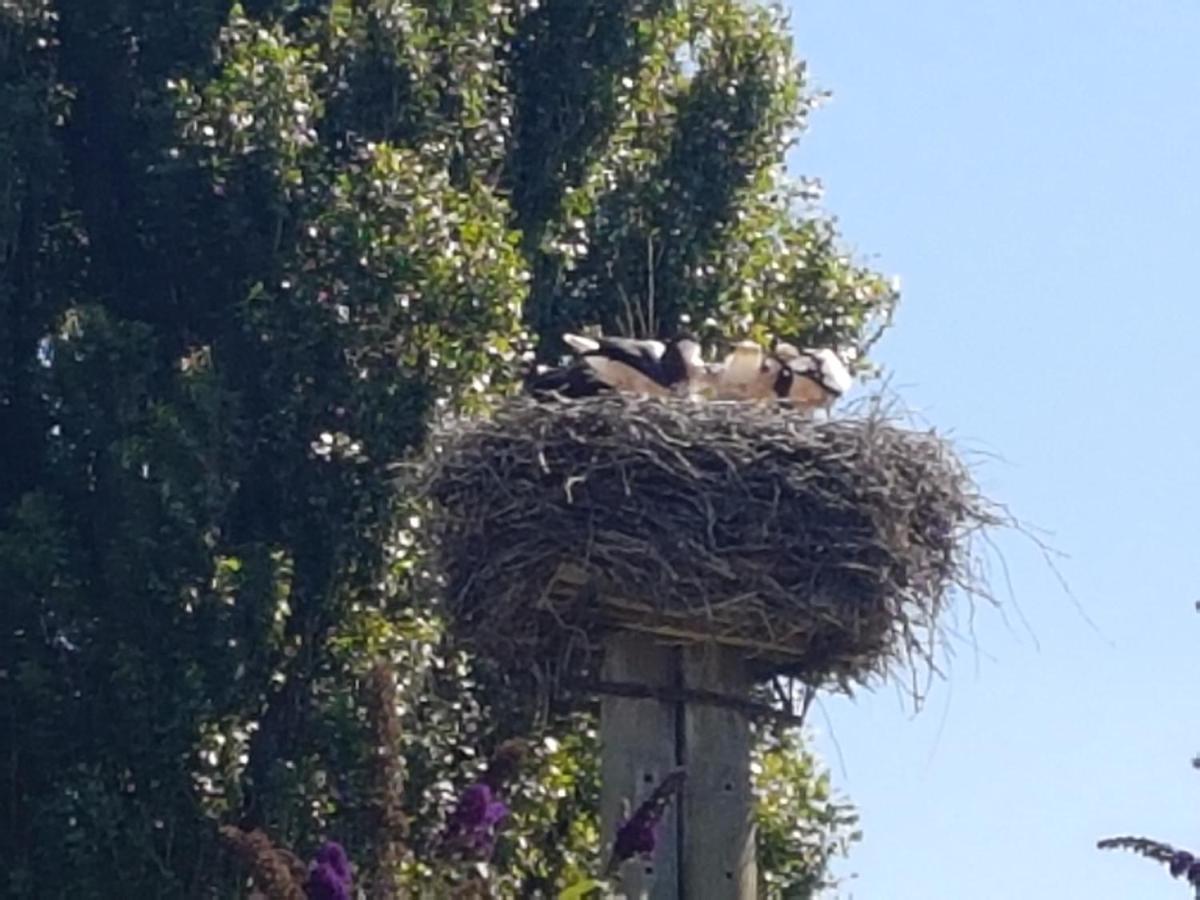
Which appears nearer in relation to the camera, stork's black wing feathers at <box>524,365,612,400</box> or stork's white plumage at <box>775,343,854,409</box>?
stork's black wing feathers at <box>524,365,612,400</box>

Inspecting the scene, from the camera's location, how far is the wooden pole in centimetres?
820

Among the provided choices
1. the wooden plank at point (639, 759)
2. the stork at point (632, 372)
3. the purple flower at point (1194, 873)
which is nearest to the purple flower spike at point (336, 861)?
the wooden plank at point (639, 759)

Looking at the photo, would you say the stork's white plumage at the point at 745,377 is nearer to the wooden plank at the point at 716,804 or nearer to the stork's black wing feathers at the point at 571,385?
the stork's black wing feathers at the point at 571,385

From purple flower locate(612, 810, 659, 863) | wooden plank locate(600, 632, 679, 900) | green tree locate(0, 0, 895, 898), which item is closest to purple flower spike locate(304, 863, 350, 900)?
purple flower locate(612, 810, 659, 863)

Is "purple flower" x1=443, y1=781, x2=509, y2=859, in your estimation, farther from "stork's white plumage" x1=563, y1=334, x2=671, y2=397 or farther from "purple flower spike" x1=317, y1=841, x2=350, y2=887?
"stork's white plumage" x1=563, y1=334, x2=671, y2=397

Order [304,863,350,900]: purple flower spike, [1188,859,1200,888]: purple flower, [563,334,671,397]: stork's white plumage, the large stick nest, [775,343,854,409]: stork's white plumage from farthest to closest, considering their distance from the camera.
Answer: [775,343,854,409]: stork's white plumage
[563,334,671,397]: stork's white plumage
the large stick nest
[304,863,350,900]: purple flower spike
[1188,859,1200,888]: purple flower

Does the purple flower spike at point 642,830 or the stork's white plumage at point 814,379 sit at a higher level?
the stork's white plumage at point 814,379

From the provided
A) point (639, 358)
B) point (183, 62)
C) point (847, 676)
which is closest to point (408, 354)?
point (183, 62)

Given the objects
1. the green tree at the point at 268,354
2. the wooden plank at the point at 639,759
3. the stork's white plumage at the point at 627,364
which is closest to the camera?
the wooden plank at the point at 639,759

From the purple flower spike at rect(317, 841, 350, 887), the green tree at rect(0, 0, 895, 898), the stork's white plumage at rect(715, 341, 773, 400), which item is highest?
the green tree at rect(0, 0, 895, 898)

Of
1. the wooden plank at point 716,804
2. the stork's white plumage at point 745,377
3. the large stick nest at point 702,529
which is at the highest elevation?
the stork's white plumage at point 745,377

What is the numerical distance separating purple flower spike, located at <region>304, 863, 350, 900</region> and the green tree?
14.8 ft

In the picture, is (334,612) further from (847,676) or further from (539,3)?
(847,676)

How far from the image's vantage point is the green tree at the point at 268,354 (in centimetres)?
1317
